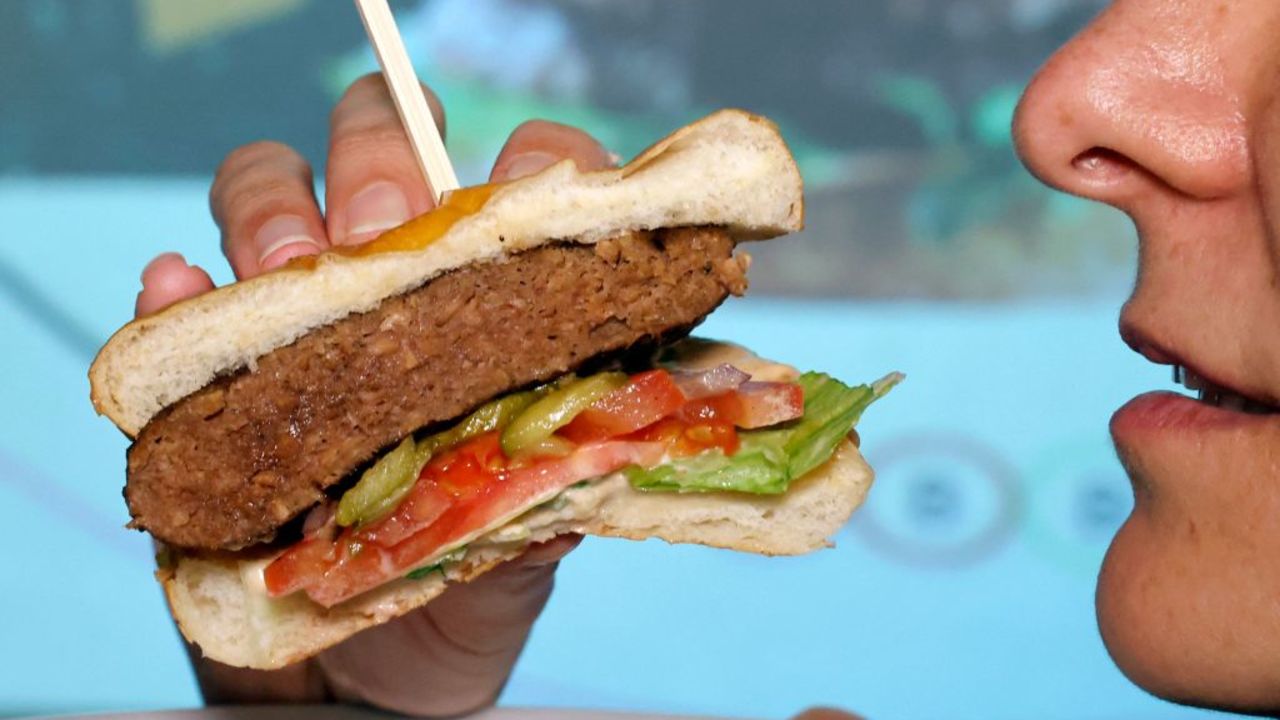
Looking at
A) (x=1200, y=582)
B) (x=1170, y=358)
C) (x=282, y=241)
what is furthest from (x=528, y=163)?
(x=1200, y=582)

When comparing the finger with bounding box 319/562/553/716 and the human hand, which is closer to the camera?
the human hand

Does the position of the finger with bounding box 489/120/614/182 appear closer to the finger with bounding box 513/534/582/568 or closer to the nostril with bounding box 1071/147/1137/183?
the finger with bounding box 513/534/582/568

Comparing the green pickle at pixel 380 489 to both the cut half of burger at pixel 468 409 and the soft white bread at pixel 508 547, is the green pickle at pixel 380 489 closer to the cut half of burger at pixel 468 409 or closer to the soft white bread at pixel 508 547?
the cut half of burger at pixel 468 409

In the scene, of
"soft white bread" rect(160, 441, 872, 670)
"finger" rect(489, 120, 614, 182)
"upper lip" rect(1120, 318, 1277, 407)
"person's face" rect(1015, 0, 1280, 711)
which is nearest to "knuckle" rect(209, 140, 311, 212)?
"finger" rect(489, 120, 614, 182)

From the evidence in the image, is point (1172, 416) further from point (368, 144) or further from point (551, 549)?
point (368, 144)

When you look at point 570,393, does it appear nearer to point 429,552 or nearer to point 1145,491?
point 429,552

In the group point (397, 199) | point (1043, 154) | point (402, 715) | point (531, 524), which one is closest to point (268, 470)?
point (531, 524)

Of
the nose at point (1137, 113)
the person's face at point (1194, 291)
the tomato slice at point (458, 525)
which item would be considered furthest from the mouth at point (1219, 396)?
the tomato slice at point (458, 525)
